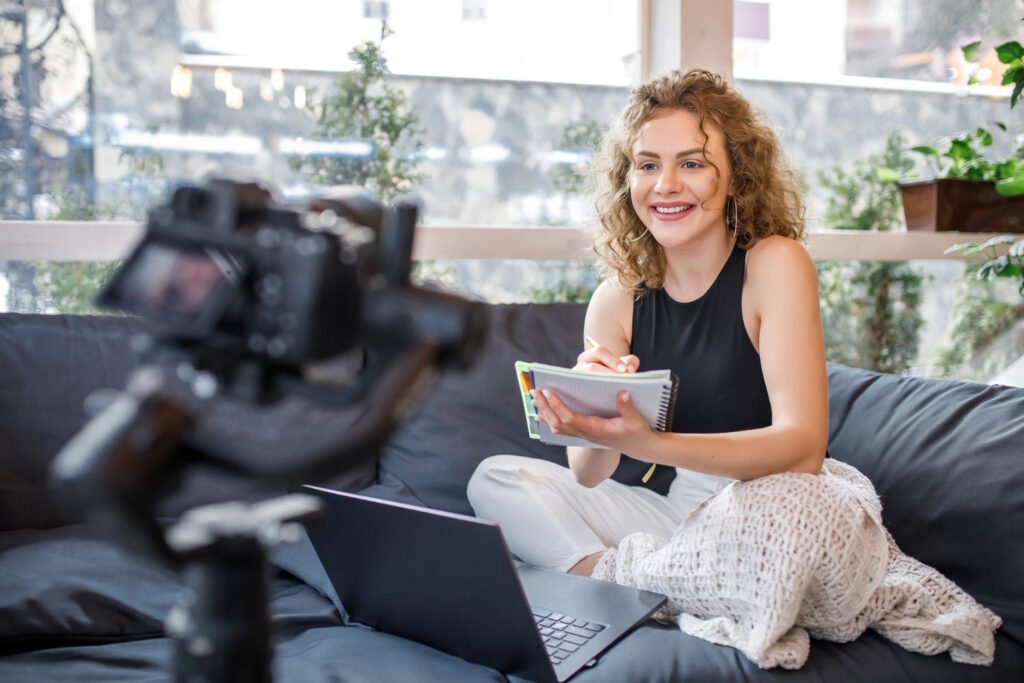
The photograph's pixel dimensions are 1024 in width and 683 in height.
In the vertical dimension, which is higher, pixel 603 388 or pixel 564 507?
pixel 603 388

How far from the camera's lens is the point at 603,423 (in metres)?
1.36

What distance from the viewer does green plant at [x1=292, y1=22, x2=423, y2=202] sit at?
235cm

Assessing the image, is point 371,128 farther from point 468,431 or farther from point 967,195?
point 967,195

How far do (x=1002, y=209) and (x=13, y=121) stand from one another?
2.58 meters

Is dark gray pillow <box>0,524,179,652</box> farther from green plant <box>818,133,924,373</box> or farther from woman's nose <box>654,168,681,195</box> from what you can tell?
green plant <box>818,133,924,373</box>

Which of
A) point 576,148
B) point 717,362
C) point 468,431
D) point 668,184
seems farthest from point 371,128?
point 717,362

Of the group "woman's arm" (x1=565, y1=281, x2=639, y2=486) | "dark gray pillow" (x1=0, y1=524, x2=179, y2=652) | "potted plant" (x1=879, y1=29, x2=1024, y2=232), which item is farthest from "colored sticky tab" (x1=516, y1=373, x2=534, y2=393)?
"potted plant" (x1=879, y1=29, x2=1024, y2=232)

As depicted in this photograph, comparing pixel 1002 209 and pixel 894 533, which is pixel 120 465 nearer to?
pixel 894 533

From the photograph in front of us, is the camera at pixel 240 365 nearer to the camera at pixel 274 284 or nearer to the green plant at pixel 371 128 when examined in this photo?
the camera at pixel 274 284

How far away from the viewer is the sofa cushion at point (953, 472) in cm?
142

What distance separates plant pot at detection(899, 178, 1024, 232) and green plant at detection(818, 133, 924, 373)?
233mm

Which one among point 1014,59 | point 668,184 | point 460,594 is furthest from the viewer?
point 1014,59

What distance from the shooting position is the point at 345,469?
530mm

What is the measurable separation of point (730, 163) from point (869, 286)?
4.57 feet
